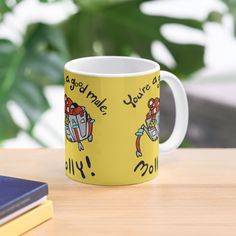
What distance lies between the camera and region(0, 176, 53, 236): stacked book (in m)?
0.60

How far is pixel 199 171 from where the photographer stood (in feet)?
2.62

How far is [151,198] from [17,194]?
15cm

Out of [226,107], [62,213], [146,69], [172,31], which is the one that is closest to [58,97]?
[172,31]

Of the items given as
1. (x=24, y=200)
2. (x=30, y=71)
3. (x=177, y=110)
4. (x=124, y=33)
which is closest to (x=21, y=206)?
(x=24, y=200)

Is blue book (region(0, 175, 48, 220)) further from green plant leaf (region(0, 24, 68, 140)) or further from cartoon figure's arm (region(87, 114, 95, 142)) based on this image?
green plant leaf (region(0, 24, 68, 140))

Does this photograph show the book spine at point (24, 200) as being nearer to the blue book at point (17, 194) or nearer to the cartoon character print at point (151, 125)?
the blue book at point (17, 194)

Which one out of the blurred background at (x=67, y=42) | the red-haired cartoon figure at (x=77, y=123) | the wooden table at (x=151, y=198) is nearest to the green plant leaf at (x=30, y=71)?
the blurred background at (x=67, y=42)

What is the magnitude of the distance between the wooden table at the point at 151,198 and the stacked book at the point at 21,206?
0.04ft

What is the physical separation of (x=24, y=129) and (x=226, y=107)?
3.91ft

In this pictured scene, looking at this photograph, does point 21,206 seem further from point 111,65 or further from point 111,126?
point 111,65

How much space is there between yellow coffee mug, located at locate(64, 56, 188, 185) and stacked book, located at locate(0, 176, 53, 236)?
3.7 inches

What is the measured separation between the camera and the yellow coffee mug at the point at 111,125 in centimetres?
71

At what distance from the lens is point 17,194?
24.7 inches

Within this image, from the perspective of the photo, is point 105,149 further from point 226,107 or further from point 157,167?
point 226,107
